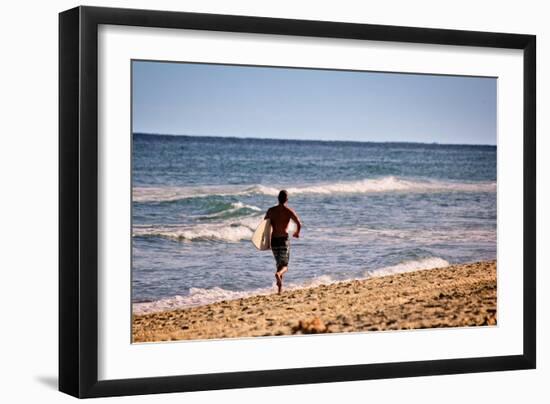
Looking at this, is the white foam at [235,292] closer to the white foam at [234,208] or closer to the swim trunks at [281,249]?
the swim trunks at [281,249]

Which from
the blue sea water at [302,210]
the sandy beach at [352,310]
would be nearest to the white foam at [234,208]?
the blue sea water at [302,210]

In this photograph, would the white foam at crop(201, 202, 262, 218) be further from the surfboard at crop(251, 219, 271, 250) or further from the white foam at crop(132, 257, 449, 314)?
the white foam at crop(132, 257, 449, 314)

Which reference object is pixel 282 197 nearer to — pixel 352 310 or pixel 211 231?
pixel 211 231

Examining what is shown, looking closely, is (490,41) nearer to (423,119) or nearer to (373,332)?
(423,119)

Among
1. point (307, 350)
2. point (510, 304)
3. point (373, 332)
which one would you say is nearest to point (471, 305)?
Result: point (510, 304)

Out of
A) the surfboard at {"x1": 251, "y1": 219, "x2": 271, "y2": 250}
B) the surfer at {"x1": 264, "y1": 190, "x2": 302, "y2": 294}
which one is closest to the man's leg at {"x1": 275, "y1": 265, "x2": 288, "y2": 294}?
the surfer at {"x1": 264, "y1": 190, "x2": 302, "y2": 294}

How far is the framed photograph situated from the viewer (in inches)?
284

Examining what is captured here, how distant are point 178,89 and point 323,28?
3.71 feet

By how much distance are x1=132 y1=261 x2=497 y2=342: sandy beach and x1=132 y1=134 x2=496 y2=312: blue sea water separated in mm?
83

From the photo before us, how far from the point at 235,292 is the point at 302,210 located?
2.64 ft

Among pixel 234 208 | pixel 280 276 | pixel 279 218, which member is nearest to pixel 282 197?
pixel 279 218

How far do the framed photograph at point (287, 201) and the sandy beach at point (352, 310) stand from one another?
0.01 m

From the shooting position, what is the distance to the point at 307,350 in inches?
305

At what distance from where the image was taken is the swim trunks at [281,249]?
311 inches
